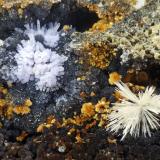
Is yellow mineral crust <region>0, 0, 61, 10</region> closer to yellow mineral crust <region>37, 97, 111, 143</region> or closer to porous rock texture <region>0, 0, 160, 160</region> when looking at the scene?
porous rock texture <region>0, 0, 160, 160</region>

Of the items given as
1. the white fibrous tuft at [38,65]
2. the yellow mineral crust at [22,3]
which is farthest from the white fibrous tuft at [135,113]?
the yellow mineral crust at [22,3]

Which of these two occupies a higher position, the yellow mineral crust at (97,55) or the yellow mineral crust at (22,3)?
the yellow mineral crust at (22,3)

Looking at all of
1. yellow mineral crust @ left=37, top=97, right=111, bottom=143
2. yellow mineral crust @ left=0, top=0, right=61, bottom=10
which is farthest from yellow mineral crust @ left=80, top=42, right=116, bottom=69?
yellow mineral crust @ left=0, top=0, right=61, bottom=10

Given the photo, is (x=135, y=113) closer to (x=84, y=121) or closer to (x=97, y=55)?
(x=84, y=121)

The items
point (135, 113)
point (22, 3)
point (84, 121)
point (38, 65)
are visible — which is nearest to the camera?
point (135, 113)

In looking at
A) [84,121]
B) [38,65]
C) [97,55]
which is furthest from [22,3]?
[84,121]

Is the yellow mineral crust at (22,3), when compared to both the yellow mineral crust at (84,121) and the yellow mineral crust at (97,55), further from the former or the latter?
the yellow mineral crust at (84,121)
